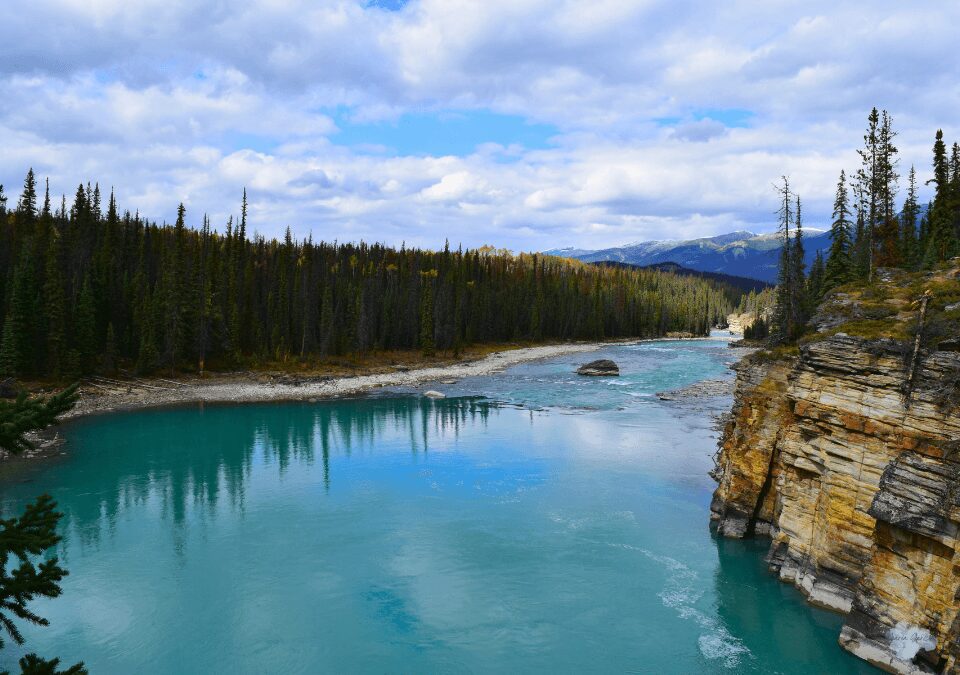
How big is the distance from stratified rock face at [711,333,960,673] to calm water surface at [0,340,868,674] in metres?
1.38

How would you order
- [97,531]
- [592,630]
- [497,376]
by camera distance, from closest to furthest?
[592,630] < [97,531] < [497,376]

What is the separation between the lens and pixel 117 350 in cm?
6156

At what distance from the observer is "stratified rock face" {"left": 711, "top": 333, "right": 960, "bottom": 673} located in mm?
14414

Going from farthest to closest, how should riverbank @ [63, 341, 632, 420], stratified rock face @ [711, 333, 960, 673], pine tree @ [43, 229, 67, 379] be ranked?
pine tree @ [43, 229, 67, 379] < riverbank @ [63, 341, 632, 420] < stratified rock face @ [711, 333, 960, 673]

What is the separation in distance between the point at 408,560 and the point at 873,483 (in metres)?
15.3

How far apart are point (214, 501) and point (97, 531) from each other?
514cm

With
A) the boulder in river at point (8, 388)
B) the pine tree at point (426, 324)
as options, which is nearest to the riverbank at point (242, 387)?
the boulder in river at point (8, 388)

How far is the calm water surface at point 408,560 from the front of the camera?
17094mm

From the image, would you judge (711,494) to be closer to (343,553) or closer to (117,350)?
(343,553)

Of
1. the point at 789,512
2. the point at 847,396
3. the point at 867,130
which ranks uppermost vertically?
the point at 867,130

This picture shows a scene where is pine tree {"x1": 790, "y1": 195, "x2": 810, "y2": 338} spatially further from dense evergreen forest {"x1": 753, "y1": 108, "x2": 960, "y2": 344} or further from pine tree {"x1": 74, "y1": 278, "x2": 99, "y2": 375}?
pine tree {"x1": 74, "y1": 278, "x2": 99, "y2": 375}

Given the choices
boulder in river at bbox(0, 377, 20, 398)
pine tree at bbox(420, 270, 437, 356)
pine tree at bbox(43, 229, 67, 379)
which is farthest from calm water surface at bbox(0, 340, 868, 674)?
pine tree at bbox(420, 270, 437, 356)

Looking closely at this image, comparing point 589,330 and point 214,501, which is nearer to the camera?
point 214,501

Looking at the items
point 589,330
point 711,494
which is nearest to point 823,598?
point 711,494
